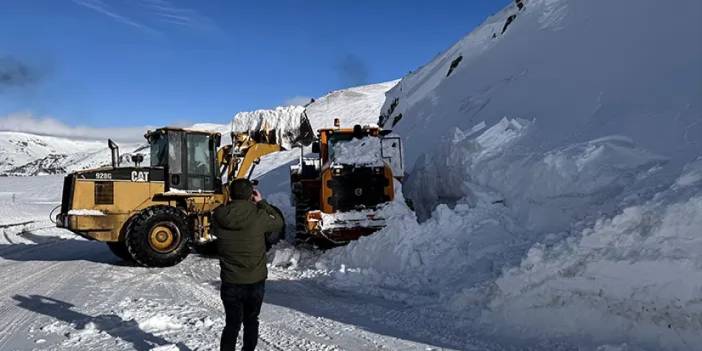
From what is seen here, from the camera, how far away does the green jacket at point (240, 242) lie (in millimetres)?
4348

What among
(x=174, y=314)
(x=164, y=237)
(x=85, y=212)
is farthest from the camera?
(x=164, y=237)

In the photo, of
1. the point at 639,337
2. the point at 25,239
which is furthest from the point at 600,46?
the point at 25,239

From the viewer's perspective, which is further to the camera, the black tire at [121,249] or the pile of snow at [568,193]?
the black tire at [121,249]

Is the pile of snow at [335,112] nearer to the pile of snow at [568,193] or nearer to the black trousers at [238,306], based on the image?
the pile of snow at [568,193]

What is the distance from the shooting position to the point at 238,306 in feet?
14.3

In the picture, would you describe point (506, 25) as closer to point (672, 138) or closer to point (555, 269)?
point (672, 138)

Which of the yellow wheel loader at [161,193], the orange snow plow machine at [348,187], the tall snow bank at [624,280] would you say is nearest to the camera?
the tall snow bank at [624,280]

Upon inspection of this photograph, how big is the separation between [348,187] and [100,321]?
18.9ft

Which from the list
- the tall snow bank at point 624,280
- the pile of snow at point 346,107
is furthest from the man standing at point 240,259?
the pile of snow at point 346,107

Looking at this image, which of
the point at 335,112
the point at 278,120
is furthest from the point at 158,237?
the point at 335,112

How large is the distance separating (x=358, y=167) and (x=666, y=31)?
6.87m

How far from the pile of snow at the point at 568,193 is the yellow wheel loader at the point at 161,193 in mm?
2953

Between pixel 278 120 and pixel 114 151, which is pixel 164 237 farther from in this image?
pixel 278 120

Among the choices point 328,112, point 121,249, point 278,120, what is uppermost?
point 328,112
